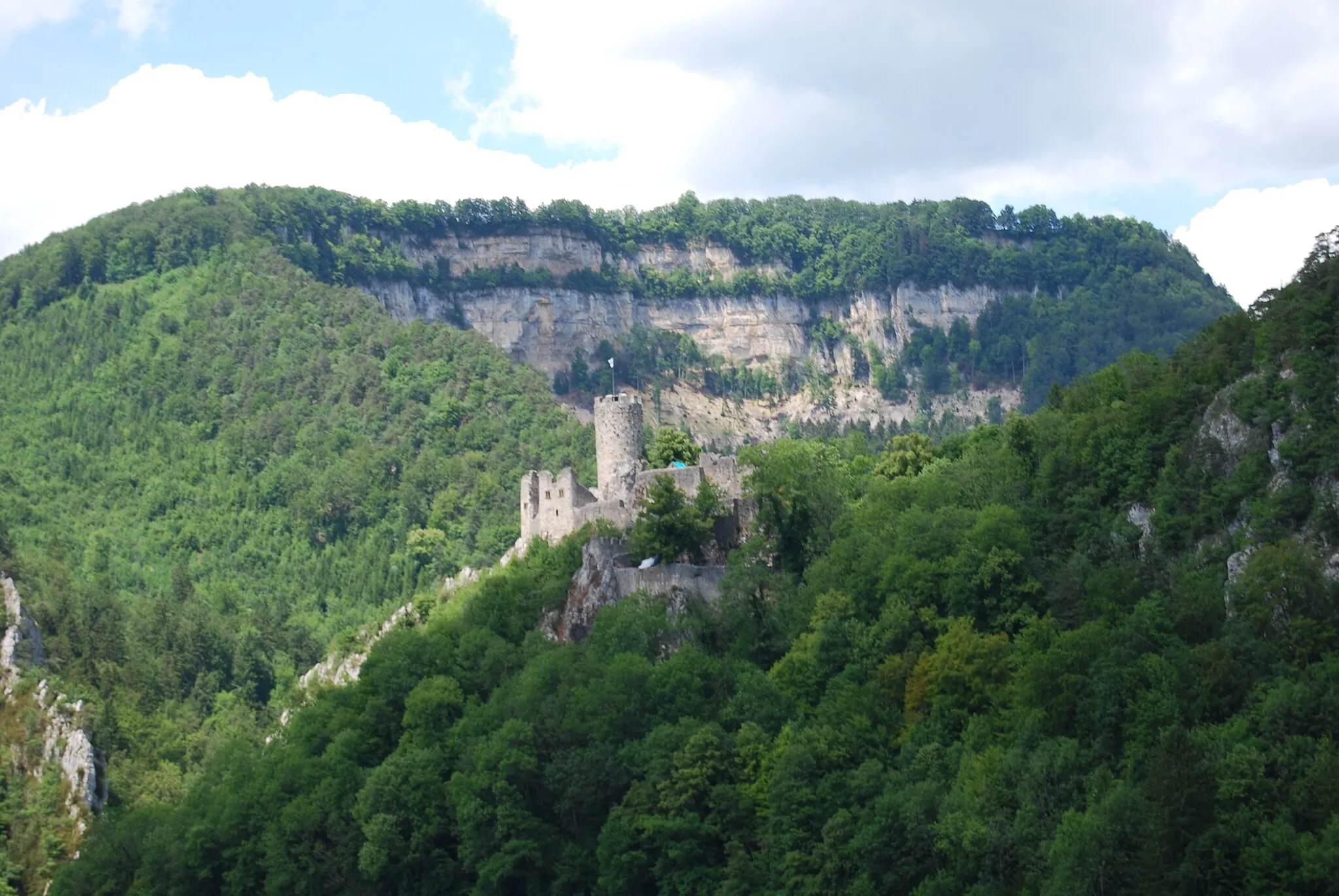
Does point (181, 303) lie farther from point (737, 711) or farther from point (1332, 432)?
point (1332, 432)

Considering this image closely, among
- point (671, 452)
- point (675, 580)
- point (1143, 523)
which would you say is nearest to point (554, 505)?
point (671, 452)

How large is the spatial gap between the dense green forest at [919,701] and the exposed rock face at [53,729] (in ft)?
46.0

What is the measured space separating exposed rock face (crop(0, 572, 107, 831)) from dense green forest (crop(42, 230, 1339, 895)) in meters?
14.0

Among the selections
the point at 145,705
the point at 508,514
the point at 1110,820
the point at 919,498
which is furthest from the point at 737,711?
the point at 508,514

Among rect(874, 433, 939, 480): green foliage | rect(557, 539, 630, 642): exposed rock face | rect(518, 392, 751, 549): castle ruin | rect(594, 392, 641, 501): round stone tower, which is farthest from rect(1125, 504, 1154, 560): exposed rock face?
rect(594, 392, 641, 501): round stone tower

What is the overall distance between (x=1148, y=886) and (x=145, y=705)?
7171 centimetres

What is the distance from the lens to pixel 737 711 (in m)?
70.1

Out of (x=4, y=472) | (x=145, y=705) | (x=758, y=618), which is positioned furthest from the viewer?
(x=4, y=472)

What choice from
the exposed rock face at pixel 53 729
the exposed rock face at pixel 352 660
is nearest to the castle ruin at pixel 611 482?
the exposed rock face at pixel 352 660

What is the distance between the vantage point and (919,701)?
6625 cm

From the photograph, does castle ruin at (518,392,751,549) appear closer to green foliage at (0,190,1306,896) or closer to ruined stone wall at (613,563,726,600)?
green foliage at (0,190,1306,896)

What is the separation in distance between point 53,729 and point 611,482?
103ft

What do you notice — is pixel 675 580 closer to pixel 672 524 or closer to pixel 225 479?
pixel 672 524

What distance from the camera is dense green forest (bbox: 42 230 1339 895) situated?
57.2 meters
